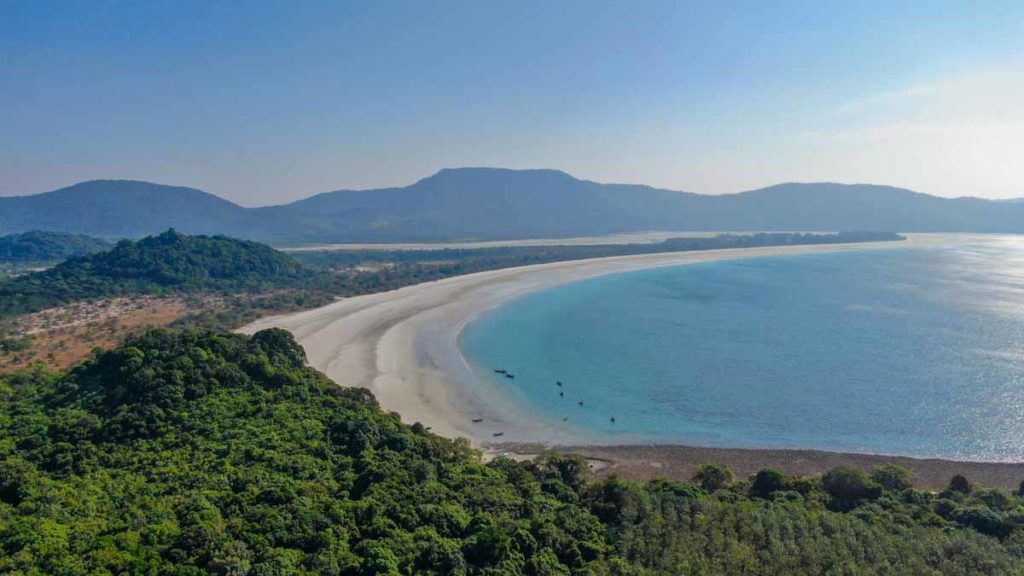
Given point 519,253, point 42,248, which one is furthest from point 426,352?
point 42,248

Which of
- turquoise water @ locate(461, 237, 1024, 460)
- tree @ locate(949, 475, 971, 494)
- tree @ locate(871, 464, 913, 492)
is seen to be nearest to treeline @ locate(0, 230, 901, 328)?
turquoise water @ locate(461, 237, 1024, 460)

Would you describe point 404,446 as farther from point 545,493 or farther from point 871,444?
point 871,444

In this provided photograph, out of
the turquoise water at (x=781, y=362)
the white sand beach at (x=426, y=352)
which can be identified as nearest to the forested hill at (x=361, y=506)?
the white sand beach at (x=426, y=352)

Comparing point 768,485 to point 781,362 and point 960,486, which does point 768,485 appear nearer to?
point 960,486

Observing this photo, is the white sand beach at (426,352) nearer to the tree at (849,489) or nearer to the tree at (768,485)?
the tree at (768,485)

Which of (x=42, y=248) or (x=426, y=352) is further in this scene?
(x=42, y=248)

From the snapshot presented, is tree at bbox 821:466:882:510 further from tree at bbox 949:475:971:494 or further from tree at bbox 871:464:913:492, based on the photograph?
tree at bbox 949:475:971:494

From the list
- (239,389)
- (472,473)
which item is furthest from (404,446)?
(239,389)
